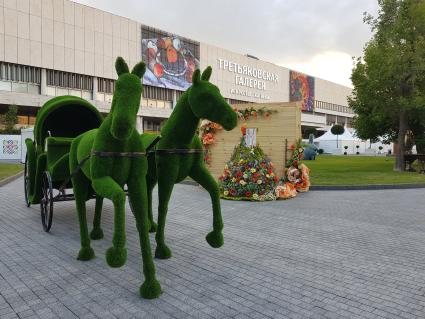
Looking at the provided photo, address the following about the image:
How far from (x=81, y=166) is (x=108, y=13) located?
4988cm

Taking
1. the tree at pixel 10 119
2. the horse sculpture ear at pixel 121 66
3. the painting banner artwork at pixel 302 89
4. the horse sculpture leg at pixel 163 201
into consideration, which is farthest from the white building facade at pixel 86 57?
→ the horse sculpture ear at pixel 121 66

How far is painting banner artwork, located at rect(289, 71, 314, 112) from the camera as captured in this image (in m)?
84.2

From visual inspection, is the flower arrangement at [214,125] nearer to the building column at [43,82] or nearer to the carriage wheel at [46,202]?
the carriage wheel at [46,202]

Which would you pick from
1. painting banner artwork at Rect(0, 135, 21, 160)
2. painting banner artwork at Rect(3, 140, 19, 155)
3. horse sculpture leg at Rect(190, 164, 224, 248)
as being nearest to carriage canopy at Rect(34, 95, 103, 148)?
horse sculpture leg at Rect(190, 164, 224, 248)

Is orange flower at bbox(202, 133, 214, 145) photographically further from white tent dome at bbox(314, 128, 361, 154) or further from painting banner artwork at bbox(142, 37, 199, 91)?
painting banner artwork at bbox(142, 37, 199, 91)

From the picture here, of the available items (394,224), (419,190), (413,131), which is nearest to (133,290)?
(394,224)

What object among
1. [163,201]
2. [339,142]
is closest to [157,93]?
[339,142]

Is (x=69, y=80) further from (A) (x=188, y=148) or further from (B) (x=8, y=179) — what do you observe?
Result: (A) (x=188, y=148)

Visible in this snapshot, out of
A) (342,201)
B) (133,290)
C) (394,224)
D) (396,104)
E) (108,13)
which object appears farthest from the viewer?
(108,13)

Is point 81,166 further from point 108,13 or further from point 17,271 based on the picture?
point 108,13

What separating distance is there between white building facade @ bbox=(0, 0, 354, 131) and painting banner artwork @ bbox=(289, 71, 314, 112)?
20.1 metres

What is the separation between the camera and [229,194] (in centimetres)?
1109

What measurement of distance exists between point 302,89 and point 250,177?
81360 mm

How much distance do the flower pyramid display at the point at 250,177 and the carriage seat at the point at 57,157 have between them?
216 inches
